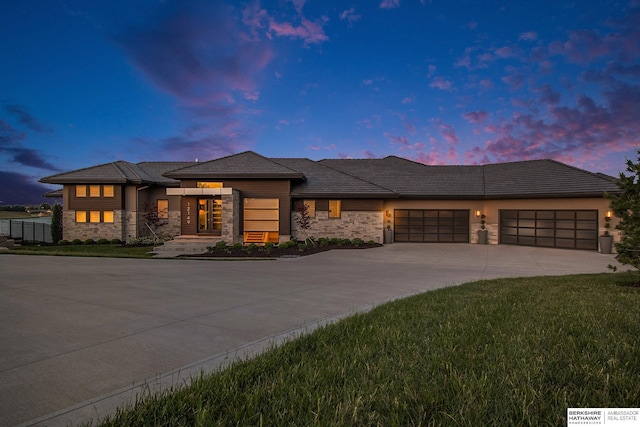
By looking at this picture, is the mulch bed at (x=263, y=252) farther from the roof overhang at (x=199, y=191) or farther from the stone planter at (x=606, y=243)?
the stone planter at (x=606, y=243)

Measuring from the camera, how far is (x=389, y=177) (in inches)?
1006

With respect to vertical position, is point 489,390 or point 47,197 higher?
point 47,197

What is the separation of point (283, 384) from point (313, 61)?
61.3ft

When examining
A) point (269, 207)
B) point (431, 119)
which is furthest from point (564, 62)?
point (269, 207)

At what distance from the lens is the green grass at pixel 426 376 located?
2418 millimetres


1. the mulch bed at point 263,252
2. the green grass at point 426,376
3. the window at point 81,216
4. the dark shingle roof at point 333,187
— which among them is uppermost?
the dark shingle roof at point 333,187

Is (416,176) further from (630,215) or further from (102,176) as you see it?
(102,176)

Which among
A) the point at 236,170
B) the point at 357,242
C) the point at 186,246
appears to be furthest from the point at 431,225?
the point at 186,246

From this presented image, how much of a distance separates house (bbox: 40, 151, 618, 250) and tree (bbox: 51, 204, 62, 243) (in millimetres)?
530

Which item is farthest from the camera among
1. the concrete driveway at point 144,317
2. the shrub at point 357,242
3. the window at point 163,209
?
the window at point 163,209

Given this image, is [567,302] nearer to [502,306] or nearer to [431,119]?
[502,306]

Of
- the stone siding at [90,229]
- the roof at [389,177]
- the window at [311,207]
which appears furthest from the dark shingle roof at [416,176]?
the stone siding at [90,229]

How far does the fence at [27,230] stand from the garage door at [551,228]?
34382mm

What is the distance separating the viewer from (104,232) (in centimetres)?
2377
